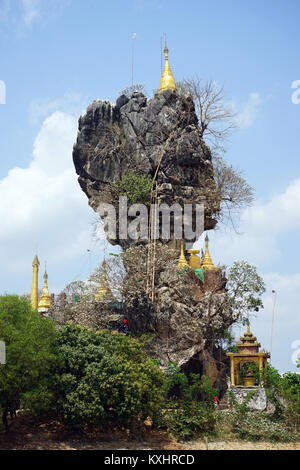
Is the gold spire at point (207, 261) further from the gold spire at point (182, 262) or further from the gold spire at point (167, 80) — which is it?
the gold spire at point (167, 80)

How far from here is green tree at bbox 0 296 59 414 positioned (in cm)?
1966

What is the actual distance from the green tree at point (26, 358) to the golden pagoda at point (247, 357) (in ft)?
33.2

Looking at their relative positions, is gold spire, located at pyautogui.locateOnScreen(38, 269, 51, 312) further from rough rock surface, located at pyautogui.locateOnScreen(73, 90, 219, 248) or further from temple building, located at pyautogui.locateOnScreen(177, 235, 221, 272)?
temple building, located at pyautogui.locateOnScreen(177, 235, 221, 272)

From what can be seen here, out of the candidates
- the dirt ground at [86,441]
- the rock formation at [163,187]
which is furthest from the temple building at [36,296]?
the dirt ground at [86,441]

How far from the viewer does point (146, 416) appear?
22.0m

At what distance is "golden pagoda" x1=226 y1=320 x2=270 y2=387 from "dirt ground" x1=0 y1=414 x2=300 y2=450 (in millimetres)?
5655

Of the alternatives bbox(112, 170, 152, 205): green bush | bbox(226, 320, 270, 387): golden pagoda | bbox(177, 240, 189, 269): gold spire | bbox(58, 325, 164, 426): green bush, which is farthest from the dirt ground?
bbox(112, 170, 152, 205): green bush

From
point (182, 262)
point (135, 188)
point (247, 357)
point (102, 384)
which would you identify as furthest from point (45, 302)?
point (102, 384)

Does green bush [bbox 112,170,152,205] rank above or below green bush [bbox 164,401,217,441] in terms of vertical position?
above

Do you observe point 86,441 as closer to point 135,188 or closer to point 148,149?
point 135,188

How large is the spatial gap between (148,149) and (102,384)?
1875 cm

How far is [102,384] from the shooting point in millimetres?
20594

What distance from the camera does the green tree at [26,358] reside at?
1966 centimetres
